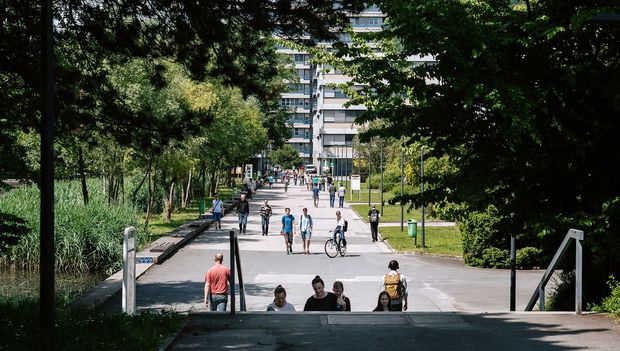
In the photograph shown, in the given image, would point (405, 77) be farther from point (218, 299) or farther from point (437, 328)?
point (218, 299)

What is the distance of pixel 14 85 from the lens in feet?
43.7

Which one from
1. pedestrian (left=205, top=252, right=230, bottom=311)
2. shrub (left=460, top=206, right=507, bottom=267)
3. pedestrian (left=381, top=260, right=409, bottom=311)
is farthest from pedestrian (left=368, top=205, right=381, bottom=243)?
pedestrian (left=381, top=260, right=409, bottom=311)

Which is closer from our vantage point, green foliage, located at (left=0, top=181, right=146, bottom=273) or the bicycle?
green foliage, located at (left=0, top=181, right=146, bottom=273)

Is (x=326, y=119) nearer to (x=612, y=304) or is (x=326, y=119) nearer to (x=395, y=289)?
(x=395, y=289)

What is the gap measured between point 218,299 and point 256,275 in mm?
7509

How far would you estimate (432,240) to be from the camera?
31.9m

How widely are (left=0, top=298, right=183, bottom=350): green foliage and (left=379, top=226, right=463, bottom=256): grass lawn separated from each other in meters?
18.2

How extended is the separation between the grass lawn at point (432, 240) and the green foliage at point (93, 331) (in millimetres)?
18230

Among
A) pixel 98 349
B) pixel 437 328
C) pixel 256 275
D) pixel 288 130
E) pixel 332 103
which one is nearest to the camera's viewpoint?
pixel 98 349

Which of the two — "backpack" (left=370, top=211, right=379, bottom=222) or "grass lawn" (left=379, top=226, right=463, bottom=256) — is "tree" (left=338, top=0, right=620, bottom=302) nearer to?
"grass lawn" (left=379, top=226, right=463, bottom=256)

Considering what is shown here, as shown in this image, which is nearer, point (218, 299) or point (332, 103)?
point (218, 299)

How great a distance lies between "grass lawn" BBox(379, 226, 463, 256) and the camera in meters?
28.6

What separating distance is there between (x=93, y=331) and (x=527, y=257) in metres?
16.7

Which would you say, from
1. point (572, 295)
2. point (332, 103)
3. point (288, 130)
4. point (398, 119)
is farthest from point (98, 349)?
point (332, 103)
